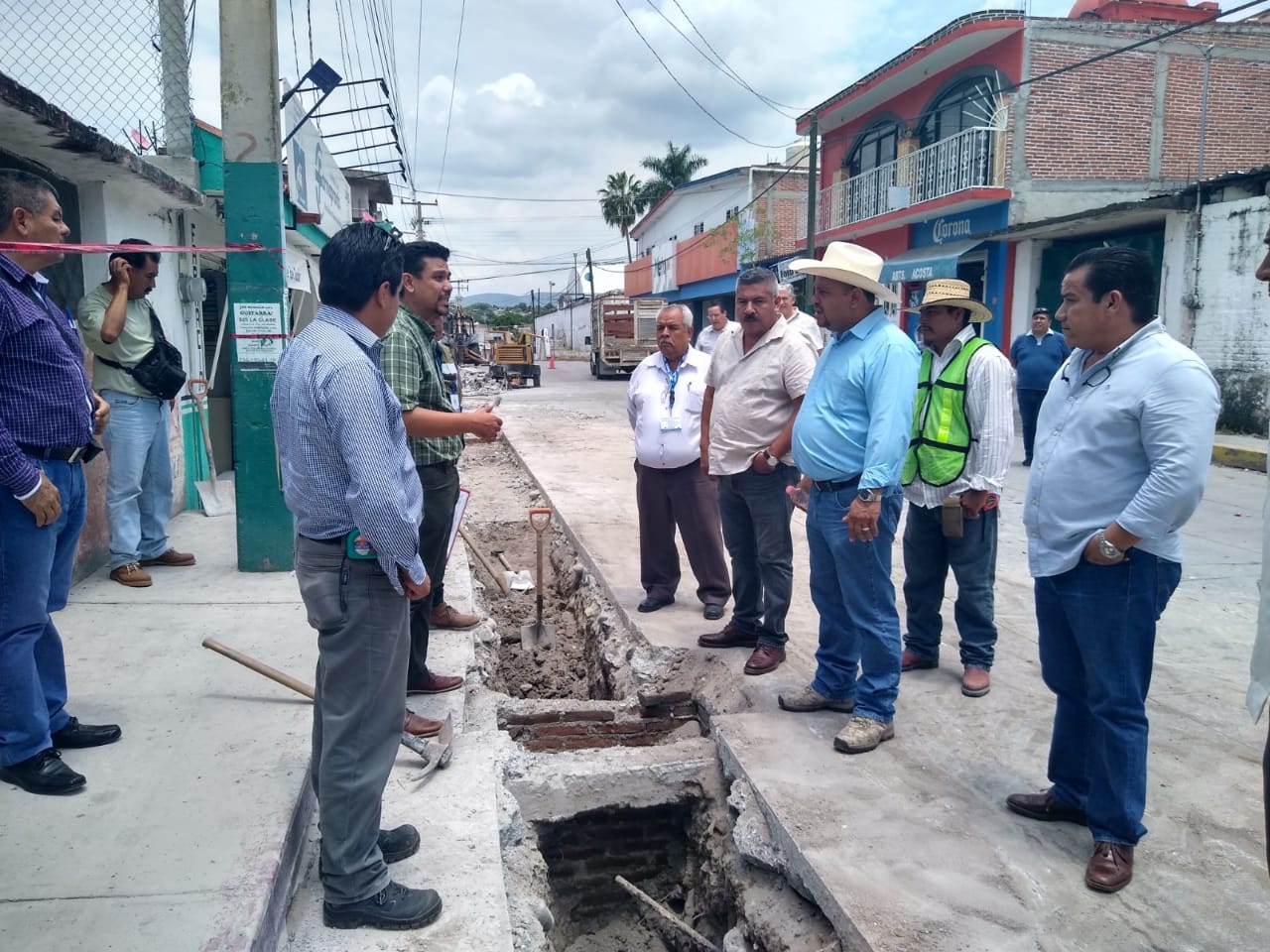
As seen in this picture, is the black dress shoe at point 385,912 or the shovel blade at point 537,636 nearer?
the black dress shoe at point 385,912

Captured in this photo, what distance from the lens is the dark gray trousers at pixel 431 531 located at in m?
3.96

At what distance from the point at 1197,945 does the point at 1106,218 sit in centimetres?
1476

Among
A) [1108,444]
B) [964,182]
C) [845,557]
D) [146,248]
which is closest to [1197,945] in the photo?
[1108,444]

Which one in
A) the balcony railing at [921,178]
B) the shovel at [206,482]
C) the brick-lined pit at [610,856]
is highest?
the balcony railing at [921,178]

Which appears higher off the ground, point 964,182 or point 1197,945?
point 964,182

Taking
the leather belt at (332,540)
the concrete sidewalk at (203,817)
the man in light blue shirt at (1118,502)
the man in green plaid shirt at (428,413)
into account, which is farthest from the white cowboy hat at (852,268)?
the concrete sidewalk at (203,817)

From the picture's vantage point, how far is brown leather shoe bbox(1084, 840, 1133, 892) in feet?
8.98

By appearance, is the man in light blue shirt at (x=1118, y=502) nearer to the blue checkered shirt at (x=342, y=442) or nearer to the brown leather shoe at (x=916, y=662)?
the brown leather shoe at (x=916, y=662)

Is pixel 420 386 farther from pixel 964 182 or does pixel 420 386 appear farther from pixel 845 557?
pixel 964 182

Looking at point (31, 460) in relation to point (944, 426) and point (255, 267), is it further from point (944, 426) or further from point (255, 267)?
point (944, 426)

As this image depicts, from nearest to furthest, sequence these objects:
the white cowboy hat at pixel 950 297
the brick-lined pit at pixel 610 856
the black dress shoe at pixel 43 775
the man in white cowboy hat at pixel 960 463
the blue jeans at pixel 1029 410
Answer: the black dress shoe at pixel 43 775 < the brick-lined pit at pixel 610 856 < the man in white cowboy hat at pixel 960 463 < the white cowboy hat at pixel 950 297 < the blue jeans at pixel 1029 410

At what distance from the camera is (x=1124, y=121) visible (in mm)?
18094

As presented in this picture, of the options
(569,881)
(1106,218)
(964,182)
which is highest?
(964,182)

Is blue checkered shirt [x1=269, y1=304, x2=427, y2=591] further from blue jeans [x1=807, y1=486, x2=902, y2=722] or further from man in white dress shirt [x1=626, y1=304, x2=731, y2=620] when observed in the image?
man in white dress shirt [x1=626, y1=304, x2=731, y2=620]
